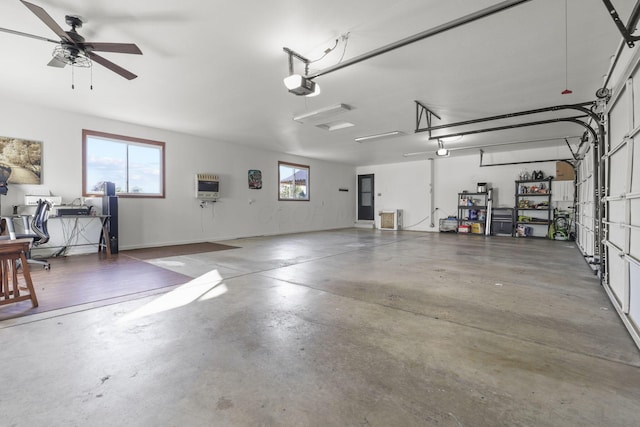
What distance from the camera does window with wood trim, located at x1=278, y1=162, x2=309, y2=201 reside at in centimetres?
1026

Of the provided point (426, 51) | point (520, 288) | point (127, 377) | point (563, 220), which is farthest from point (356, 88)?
point (563, 220)

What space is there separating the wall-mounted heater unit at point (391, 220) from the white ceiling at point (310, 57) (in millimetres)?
5813

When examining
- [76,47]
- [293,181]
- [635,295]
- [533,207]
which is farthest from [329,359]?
[533,207]

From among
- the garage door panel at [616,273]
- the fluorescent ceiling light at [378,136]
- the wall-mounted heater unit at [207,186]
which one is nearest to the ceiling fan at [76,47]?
the wall-mounted heater unit at [207,186]

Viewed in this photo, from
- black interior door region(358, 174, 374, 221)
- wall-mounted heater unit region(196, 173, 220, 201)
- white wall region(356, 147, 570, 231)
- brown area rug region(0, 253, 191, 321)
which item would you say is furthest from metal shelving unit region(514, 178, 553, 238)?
brown area rug region(0, 253, 191, 321)

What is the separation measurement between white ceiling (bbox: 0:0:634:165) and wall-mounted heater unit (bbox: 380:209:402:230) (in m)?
5.81

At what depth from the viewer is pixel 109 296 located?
3.22m

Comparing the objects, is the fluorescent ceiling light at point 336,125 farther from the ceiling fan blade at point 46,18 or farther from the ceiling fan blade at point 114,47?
the ceiling fan blade at point 46,18

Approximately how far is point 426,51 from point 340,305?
3.14 m

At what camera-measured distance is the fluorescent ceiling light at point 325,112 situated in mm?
5195

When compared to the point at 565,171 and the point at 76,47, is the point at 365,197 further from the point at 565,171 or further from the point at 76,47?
the point at 76,47

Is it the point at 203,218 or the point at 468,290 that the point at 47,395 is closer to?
the point at 468,290

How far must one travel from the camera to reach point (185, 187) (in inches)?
298

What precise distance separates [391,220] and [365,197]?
1.95 m
